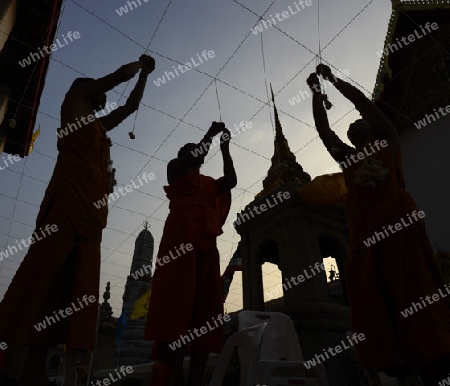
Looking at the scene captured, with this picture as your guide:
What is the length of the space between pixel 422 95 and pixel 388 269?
8375mm

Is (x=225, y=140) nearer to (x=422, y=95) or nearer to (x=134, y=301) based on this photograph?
(x=422, y=95)

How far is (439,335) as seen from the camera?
164 cm

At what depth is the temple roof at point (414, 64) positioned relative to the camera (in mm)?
7992

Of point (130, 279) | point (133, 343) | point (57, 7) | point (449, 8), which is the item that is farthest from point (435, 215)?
point (130, 279)

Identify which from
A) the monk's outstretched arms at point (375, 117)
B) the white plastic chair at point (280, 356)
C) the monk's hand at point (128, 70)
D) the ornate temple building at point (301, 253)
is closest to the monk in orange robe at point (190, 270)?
the white plastic chair at point (280, 356)

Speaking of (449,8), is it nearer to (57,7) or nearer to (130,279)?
(57,7)

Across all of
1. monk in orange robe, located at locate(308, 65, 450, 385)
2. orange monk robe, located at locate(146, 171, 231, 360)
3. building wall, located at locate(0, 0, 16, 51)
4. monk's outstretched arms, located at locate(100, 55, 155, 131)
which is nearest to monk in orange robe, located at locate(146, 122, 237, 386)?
orange monk robe, located at locate(146, 171, 231, 360)

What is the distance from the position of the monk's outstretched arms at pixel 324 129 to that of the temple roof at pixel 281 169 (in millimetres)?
2725

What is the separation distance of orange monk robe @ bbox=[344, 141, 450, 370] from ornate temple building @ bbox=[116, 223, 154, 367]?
18.6m

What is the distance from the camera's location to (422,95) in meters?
8.45

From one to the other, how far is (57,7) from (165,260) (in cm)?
583

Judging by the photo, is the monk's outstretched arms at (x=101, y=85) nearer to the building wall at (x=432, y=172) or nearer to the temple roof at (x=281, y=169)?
the temple roof at (x=281, y=169)

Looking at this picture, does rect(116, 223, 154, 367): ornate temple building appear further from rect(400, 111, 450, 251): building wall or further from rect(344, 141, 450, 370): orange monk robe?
rect(344, 141, 450, 370): orange monk robe

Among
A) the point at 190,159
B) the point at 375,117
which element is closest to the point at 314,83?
the point at 375,117
